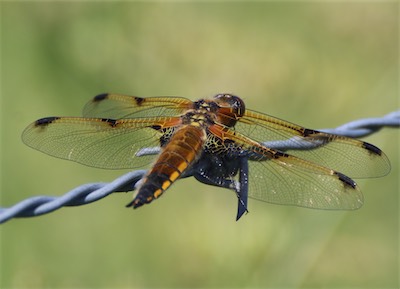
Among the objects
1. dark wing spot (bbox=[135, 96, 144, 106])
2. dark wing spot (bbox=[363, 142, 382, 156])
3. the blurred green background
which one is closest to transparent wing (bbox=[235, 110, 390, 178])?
dark wing spot (bbox=[363, 142, 382, 156])

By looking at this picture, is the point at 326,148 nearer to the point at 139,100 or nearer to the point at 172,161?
the point at 172,161

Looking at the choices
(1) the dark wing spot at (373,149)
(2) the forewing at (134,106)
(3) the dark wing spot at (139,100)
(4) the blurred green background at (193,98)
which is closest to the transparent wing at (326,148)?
(1) the dark wing spot at (373,149)

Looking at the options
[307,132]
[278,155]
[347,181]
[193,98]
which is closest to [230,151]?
[278,155]

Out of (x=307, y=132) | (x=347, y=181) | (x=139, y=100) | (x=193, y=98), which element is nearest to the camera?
(x=347, y=181)

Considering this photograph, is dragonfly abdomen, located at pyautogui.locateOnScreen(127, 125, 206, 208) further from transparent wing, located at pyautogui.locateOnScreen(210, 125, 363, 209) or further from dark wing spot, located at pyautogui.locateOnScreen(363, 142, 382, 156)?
dark wing spot, located at pyautogui.locateOnScreen(363, 142, 382, 156)

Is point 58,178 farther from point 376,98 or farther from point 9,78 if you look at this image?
point 376,98

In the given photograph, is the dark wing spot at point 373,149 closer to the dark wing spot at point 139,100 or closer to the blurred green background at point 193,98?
the dark wing spot at point 139,100

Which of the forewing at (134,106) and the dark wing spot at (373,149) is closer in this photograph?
the dark wing spot at (373,149)
